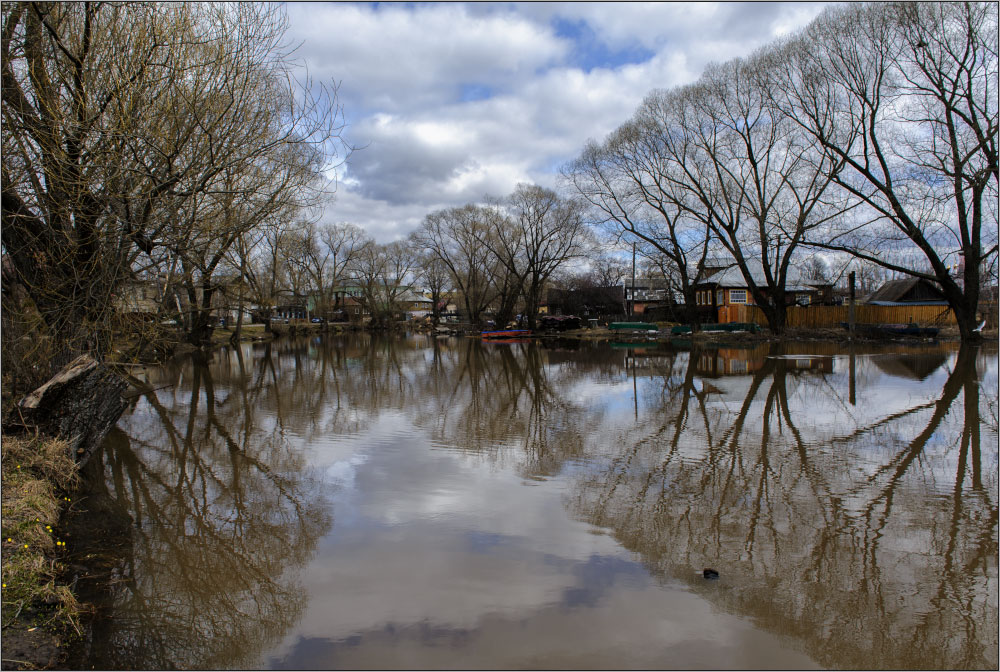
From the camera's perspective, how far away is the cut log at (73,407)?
7.67 meters

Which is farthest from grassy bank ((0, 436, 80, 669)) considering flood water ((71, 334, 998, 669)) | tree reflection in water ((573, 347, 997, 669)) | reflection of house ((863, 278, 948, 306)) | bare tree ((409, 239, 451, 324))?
bare tree ((409, 239, 451, 324))

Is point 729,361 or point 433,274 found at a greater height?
point 433,274

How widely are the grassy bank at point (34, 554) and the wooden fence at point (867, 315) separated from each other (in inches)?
1585

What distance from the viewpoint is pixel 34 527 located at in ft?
17.6

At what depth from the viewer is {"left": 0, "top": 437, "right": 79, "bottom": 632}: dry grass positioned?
4406mm

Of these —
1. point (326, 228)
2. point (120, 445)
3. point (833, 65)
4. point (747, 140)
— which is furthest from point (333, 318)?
point (120, 445)

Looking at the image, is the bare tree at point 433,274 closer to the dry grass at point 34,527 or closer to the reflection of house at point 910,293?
the reflection of house at point 910,293

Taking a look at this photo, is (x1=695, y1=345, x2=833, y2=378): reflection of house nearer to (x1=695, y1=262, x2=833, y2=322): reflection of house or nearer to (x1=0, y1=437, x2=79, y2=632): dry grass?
(x1=0, y1=437, x2=79, y2=632): dry grass

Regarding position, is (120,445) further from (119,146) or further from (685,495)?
(685,495)

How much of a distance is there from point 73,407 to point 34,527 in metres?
3.09

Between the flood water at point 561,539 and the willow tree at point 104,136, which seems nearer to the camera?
the flood water at point 561,539

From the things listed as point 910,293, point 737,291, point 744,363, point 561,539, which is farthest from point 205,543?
point 910,293

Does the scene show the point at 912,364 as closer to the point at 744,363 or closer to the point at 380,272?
the point at 744,363

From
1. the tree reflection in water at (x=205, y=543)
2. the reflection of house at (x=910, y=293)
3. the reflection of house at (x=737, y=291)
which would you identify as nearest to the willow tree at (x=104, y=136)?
the tree reflection in water at (x=205, y=543)
